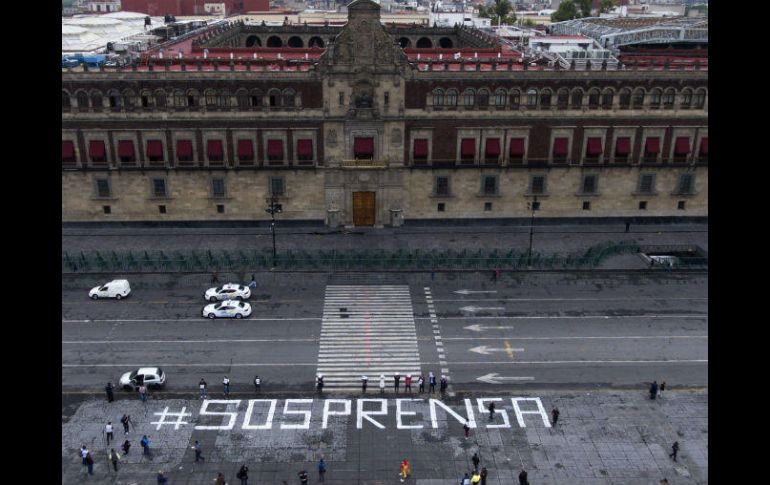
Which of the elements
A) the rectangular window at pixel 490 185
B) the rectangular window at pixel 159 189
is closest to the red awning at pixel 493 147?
the rectangular window at pixel 490 185

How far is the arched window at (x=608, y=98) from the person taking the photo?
209ft

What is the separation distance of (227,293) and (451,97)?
2804 cm

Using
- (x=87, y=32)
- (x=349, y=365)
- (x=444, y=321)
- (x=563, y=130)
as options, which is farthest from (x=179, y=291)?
(x=87, y=32)

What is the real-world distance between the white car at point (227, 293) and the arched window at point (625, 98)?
3945 centimetres

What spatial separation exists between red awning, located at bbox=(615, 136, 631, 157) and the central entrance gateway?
24658 millimetres

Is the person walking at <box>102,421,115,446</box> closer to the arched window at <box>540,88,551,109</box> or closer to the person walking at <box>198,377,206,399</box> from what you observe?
the person walking at <box>198,377,206,399</box>

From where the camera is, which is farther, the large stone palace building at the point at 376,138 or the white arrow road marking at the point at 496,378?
the large stone palace building at the point at 376,138

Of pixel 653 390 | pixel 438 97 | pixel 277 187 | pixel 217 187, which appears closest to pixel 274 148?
pixel 277 187

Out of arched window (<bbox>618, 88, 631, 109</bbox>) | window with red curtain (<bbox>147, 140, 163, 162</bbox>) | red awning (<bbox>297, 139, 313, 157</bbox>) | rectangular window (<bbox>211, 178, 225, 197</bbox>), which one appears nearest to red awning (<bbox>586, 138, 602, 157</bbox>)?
arched window (<bbox>618, 88, 631, 109</bbox>)

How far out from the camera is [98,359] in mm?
44594

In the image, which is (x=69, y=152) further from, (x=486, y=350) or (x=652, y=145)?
(x=652, y=145)

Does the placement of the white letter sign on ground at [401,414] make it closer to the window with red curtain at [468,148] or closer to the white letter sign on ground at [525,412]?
→ the white letter sign on ground at [525,412]

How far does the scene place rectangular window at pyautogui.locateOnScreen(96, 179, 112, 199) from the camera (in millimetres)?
65188

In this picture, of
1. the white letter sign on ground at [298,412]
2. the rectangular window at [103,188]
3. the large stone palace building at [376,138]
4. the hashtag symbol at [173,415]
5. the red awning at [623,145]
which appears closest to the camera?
the white letter sign on ground at [298,412]
